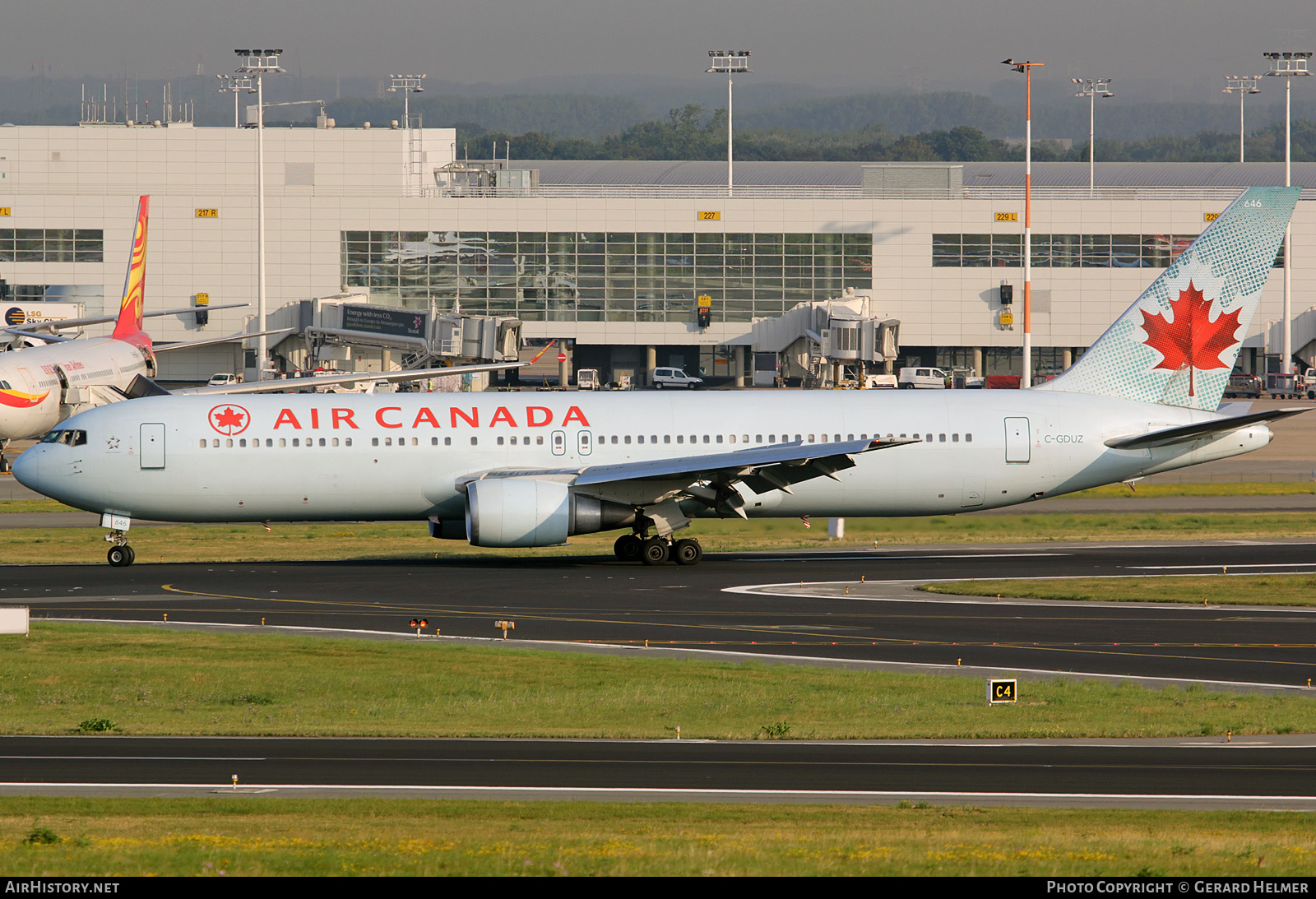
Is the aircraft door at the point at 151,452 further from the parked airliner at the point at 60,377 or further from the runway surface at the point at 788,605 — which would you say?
the parked airliner at the point at 60,377

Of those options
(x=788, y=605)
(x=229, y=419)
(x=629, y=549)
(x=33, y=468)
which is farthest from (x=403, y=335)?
(x=788, y=605)

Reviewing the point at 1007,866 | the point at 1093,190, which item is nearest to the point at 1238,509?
the point at 1007,866

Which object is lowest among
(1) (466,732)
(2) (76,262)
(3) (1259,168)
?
(1) (466,732)

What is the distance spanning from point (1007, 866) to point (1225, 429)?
95.3 ft

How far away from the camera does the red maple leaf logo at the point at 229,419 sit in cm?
3759

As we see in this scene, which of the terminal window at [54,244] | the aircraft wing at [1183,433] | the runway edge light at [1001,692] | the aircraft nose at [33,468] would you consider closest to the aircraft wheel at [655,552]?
the aircraft wing at [1183,433]

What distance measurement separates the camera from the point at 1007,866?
40.3 feet

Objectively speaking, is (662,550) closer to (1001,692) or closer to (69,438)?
(69,438)

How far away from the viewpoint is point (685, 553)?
3816 cm

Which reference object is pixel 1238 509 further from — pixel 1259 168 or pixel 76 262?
pixel 1259 168

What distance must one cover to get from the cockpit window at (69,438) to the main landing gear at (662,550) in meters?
14.5

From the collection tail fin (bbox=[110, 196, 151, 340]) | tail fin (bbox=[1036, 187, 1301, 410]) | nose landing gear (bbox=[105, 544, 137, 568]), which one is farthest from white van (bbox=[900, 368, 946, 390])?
nose landing gear (bbox=[105, 544, 137, 568])

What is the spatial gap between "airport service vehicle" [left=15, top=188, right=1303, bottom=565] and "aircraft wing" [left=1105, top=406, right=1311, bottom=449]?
0.16 ft
